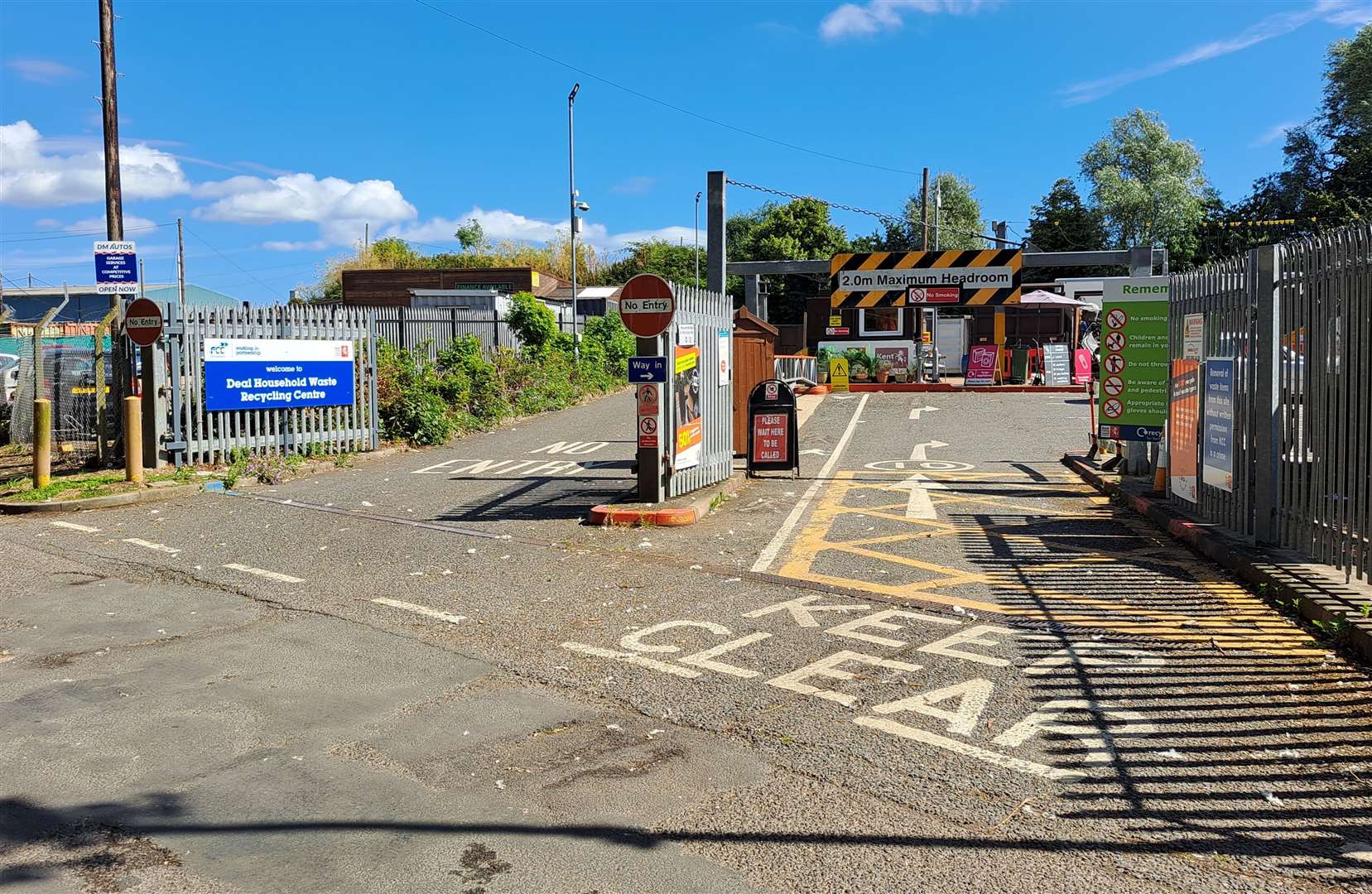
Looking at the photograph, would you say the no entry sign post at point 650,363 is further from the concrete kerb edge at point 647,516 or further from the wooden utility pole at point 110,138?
the wooden utility pole at point 110,138

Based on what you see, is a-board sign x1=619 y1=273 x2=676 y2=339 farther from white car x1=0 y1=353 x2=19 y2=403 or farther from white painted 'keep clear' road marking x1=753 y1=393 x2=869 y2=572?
white car x1=0 y1=353 x2=19 y2=403

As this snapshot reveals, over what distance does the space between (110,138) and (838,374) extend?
19.4 m

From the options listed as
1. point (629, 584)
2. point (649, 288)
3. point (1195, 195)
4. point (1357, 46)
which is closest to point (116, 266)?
point (649, 288)

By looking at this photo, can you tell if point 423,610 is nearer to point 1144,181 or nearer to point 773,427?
point 773,427

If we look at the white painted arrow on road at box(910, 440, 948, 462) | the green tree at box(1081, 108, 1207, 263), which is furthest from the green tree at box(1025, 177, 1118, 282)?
the white painted arrow on road at box(910, 440, 948, 462)

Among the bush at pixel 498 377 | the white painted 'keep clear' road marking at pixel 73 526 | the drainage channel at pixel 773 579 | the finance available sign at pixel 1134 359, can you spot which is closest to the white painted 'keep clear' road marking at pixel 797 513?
the drainage channel at pixel 773 579

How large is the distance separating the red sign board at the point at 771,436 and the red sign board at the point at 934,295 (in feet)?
35.2

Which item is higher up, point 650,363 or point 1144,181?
point 1144,181

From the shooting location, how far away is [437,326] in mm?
27922

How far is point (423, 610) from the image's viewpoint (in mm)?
7457

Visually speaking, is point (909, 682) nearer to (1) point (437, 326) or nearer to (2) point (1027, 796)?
(2) point (1027, 796)

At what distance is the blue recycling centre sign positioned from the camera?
11.3m

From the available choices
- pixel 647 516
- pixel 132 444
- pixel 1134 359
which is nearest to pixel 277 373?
pixel 132 444

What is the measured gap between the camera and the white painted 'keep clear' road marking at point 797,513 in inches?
361
